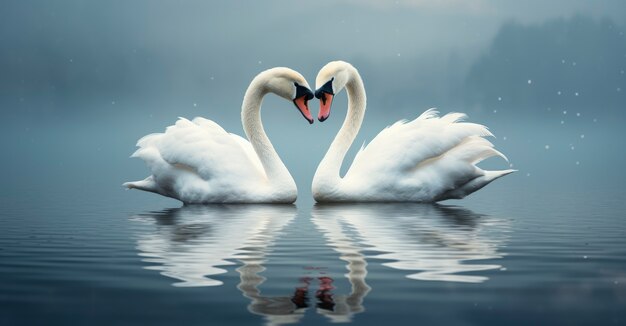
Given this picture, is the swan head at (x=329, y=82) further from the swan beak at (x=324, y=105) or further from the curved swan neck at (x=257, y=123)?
the curved swan neck at (x=257, y=123)

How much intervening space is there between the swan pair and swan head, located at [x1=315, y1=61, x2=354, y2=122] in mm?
16

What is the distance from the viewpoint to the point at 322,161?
14.2 metres

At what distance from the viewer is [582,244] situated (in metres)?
9.59

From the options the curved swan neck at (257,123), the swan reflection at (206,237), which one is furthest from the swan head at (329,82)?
the swan reflection at (206,237)

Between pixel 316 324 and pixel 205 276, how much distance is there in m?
2.01

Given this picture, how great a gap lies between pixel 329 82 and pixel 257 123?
4.31 ft

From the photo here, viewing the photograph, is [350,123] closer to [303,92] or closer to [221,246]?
[303,92]

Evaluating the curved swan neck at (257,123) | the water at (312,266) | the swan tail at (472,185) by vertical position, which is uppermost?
the curved swan neck at (257,123)

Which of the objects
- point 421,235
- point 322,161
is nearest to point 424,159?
point 322,161

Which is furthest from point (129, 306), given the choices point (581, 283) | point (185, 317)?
point (581, 283)

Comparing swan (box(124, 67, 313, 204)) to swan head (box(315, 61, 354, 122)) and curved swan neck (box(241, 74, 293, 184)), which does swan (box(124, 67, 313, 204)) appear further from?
swan head (box(315, 61, 354, 122))

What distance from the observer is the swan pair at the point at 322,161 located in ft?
45.1

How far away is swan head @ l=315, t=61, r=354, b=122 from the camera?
1401 cm

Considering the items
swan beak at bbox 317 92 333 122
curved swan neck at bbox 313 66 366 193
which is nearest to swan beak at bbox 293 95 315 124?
swan beak at bbox 317 92 333 122
